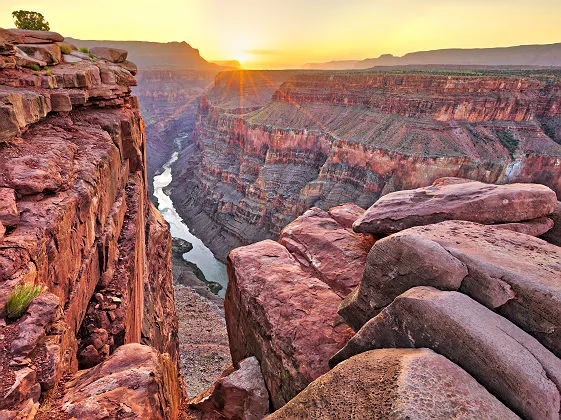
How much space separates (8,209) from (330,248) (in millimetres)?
6926

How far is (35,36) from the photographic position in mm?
12352

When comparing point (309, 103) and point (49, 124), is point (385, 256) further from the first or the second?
point (309, 103)

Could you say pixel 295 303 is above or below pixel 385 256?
below

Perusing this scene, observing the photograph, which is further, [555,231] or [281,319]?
[555,231]

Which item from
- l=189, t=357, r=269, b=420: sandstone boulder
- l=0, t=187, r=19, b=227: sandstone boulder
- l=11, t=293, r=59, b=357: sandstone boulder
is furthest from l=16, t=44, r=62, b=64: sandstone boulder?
l=189, t=357, r=269, b=420: sandstone boulder

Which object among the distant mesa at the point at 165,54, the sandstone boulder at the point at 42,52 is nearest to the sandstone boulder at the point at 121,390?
the sandstone boulder at the point at 42,52

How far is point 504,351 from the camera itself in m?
3.93

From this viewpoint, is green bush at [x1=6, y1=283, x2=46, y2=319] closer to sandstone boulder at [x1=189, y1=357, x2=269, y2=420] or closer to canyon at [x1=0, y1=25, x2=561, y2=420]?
canyon at [x1=0, y1=25, x2=561, y2=420]

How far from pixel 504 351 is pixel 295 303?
4.15 m

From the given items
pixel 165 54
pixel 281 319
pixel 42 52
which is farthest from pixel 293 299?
pixel 165 54

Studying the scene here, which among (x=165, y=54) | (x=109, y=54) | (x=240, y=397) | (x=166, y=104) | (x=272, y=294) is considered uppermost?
(x=165, y=54)

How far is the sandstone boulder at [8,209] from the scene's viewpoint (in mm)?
4895

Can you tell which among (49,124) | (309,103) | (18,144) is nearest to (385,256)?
(18,144)

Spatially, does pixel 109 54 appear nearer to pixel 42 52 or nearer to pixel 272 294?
pixel 42 52
